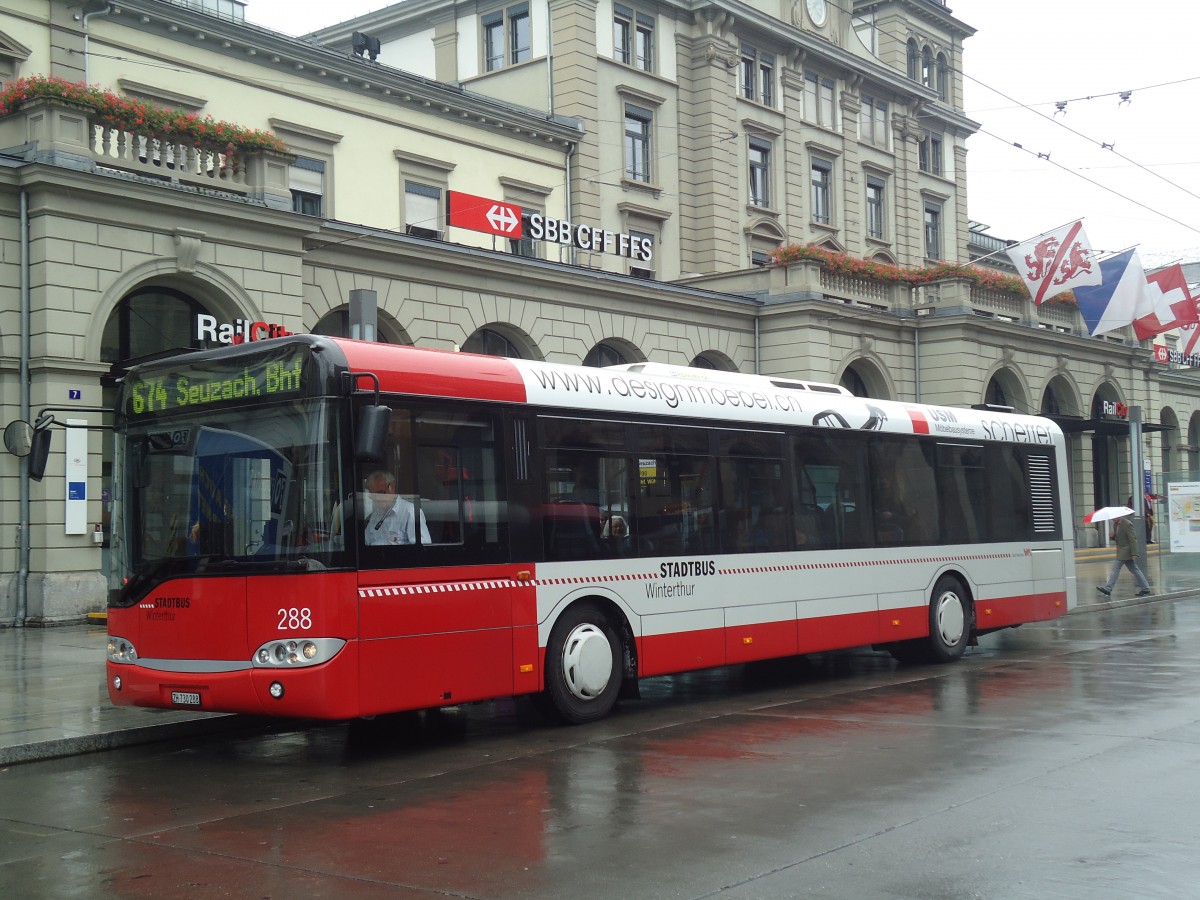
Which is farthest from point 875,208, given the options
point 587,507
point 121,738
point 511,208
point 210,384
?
point 121,738

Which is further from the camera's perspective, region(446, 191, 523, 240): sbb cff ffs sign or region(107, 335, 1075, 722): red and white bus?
region(446, 191, 523, 240): sbb cff ffs sign

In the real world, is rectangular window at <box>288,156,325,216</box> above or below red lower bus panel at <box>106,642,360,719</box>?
above

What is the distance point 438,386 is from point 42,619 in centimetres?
1152

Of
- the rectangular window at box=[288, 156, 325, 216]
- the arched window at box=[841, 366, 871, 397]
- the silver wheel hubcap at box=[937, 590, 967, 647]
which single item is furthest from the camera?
the arched window at box=[841, 366, 871, 397]

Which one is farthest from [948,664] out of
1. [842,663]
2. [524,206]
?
[524,206]

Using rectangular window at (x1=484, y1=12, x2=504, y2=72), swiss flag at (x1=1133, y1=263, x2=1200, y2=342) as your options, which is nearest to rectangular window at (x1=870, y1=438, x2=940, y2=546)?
swiss flag at (x1=1133, y1=263, x2=1200, y2=342)

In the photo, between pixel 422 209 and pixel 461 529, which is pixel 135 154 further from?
pixel 461 529

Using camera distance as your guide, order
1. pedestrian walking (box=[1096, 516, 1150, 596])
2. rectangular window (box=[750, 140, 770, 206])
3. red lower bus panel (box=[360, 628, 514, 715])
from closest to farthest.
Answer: red lower bus panel (box=[360, 628, 514, 715]) → pedestrian walking (box=[1096, 516, 1150, 596]) → rectangular window (box=[750, 140, 770, 206])

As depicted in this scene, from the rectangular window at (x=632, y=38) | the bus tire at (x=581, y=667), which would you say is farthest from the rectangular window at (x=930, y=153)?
the bus tire at (x=581, y=667)

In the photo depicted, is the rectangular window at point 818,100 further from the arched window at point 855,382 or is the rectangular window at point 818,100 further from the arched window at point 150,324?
the arched window at point 150,324

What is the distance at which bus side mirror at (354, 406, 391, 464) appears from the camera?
29.5ft

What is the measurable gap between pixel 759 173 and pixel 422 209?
13.7m

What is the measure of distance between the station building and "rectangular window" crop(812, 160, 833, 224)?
8 cm

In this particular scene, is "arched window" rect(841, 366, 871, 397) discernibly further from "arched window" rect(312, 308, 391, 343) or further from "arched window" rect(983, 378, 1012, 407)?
"arched window" rect(312, 308, 391, 343)
